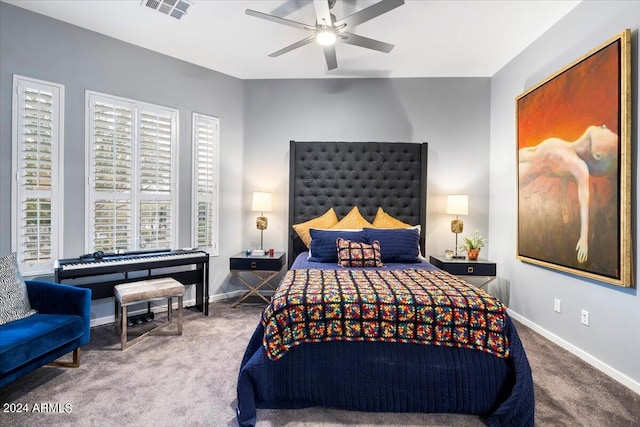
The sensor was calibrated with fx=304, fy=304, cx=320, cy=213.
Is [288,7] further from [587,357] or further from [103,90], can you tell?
[587,357]

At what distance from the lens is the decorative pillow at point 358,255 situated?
3.22 metres

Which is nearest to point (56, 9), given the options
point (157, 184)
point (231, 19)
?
point (231, 19)

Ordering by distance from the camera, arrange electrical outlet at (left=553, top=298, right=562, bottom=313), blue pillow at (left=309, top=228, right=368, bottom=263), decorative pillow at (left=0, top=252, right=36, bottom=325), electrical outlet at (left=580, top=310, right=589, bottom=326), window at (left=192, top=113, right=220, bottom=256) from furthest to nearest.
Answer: window at (left=192, top=113, right=220, bottom=256) → blue pillow at (left=309, top=228, right=368, bottom=263) → electrical outlet at (left=553, top=298, right=562, bottom=313) → electrical outlet at (left=580, top=310, right=589, bottom=326) → decorative pillow at (left=0, top=252, right=36, bottom=325)

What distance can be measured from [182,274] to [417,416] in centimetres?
295

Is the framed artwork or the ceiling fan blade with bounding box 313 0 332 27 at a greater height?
the ceiling fan blade with bounding box 313 0 332 27

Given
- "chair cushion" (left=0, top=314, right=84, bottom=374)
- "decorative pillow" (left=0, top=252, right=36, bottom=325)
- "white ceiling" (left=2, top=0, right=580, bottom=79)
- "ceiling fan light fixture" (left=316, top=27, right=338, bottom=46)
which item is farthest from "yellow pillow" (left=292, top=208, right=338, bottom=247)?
"decorative pillow" (left=0, top=252, right=36, bottom=325)

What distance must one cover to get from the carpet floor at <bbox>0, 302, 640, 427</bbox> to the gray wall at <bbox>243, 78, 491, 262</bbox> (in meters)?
1.99

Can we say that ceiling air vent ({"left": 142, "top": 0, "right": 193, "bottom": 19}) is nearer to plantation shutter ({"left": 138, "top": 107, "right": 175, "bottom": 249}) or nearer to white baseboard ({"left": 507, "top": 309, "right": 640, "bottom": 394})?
plantation shutter ({"left": 138, "top": 107, "right": 175, "bottom": 249})

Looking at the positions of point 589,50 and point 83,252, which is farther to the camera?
point 83,252

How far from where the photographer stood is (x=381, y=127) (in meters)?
4.36

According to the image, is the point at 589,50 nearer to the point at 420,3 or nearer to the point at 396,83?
the point at 420,3

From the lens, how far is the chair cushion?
1863 millimetres

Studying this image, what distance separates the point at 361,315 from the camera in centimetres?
193

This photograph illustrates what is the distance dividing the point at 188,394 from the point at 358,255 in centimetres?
191
